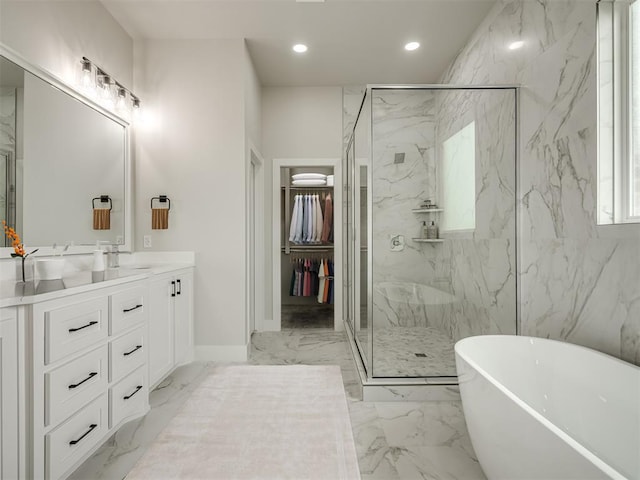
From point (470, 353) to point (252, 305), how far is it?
98.4 inches

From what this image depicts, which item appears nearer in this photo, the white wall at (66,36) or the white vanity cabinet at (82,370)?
the white vanity cabinet at (82,370)

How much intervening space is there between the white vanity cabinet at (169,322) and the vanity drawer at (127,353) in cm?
27

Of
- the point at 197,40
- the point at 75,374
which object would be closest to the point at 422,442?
the point at 75,374

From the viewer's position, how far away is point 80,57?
231cm

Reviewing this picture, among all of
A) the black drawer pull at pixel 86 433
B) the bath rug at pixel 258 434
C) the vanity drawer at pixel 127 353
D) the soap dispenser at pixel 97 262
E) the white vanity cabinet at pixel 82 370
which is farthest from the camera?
the soap dispenser at pixel 97 262

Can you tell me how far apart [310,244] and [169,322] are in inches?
93.6

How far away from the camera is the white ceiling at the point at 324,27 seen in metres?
2.55

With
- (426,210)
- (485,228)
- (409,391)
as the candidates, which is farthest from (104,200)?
(485,228)

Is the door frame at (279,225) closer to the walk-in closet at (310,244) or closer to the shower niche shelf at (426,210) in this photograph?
the walk-in closet at (310,244)

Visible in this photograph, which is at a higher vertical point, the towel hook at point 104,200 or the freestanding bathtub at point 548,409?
the towel hook at point 104,200

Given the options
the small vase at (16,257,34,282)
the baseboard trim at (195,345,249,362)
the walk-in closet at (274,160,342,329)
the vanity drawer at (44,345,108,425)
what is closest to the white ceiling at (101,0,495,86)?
the walk-in closet at (274,160,342,329)

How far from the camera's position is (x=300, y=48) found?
3.10 meters

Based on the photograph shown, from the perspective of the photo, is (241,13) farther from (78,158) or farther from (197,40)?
(78,158)

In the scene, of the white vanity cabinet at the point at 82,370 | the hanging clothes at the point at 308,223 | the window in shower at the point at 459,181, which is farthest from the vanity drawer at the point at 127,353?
the hanging clothes at the point at 308,223
